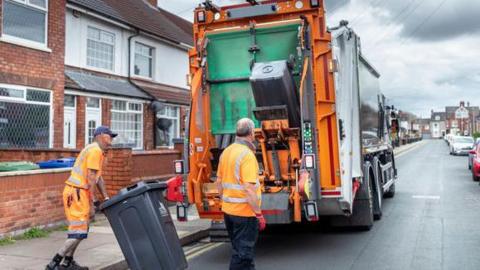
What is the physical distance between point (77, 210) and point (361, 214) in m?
4.91

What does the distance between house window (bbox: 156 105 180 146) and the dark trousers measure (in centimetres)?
1514

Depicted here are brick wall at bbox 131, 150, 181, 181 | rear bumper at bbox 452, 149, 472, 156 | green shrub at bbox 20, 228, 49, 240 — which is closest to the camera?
green shrub at bbox 20, 228, 49, 240

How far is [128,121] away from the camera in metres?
18.8

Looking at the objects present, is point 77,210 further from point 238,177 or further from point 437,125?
point 437,125

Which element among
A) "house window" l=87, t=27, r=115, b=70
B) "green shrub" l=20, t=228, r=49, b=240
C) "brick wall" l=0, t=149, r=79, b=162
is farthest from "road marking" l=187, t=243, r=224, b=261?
"house window" l=87, t=27, r=115, b=70

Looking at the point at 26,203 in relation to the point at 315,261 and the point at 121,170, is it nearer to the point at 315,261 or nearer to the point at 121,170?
the point at 121,170

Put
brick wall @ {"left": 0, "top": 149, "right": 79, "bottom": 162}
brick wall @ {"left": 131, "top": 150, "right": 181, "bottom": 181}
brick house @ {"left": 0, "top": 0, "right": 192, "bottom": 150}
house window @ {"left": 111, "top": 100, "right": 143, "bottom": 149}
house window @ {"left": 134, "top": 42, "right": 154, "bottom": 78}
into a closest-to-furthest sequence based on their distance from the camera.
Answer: brick wall @ {"left": 0, "top": 149, "right": 79, "bottom": 162} → brick wall @ {"left": 131, "top": 150, "right": 181, "bottom": 181} → brick house @ {"left": 0, "top": 0, "right": 192, "bottom": 150} → house window @ {"left": 111, "top": 100, "right": 143, "bottom": 149} → house window @ {"left": 134, "top": 42, "right": 154, "bottom": 78}

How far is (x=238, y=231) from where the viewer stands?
519 centimetres

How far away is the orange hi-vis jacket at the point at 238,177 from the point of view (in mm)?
5094

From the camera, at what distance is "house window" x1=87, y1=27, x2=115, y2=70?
57.1 feet

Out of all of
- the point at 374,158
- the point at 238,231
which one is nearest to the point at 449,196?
the point at 374,158

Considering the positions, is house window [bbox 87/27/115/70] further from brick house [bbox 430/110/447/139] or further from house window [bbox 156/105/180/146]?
brick house [bbox 430/110/447/139]

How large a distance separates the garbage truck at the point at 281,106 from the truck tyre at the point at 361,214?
0.10ft

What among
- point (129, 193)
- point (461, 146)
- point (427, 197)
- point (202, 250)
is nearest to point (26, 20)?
point (202, 250)
